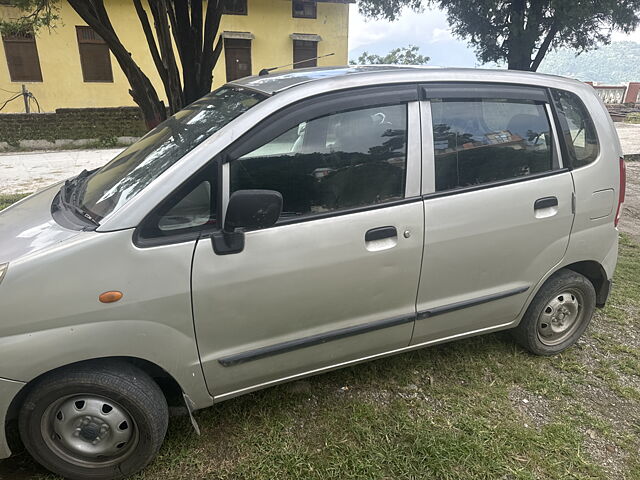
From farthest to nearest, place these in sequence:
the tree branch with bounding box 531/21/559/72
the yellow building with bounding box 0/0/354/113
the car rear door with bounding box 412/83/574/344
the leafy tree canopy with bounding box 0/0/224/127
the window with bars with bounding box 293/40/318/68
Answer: the window with bars with bounding box 293/40/318/68 < the yellow building with bounding box 0/0/354/113 < the tree branch with bounding box 531/21/559/72 < the leafy tree canopy with bounding box 0/0/224/127 < the car rear door with bounding box 412/83/574/344

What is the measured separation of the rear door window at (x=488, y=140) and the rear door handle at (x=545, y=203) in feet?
0.56

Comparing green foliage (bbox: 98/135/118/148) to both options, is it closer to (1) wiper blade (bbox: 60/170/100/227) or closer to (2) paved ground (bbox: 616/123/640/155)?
(1) wiper blade (bbox: 60/170/100/227)

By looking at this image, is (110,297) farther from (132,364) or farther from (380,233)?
(380,233)

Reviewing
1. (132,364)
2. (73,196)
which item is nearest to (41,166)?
(73,196)

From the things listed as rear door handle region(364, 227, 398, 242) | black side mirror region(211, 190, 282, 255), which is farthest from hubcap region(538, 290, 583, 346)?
black side mirror region(211, 190, 282, 255)

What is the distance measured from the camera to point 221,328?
215 cm

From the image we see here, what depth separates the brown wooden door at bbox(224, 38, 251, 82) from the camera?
16.5m

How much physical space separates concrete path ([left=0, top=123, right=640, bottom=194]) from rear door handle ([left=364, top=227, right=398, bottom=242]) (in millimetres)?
7430

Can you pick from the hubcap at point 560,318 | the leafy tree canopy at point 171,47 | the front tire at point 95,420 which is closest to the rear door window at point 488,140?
the hubcap at point 560,318

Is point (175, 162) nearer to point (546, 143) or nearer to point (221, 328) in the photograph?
point (221, 328)

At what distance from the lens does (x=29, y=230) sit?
6.95ft

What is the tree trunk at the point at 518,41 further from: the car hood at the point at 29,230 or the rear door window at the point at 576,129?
the car hood at the point at 29,230

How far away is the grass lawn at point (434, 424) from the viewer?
2275 mm

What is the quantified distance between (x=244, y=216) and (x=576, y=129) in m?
2.22
